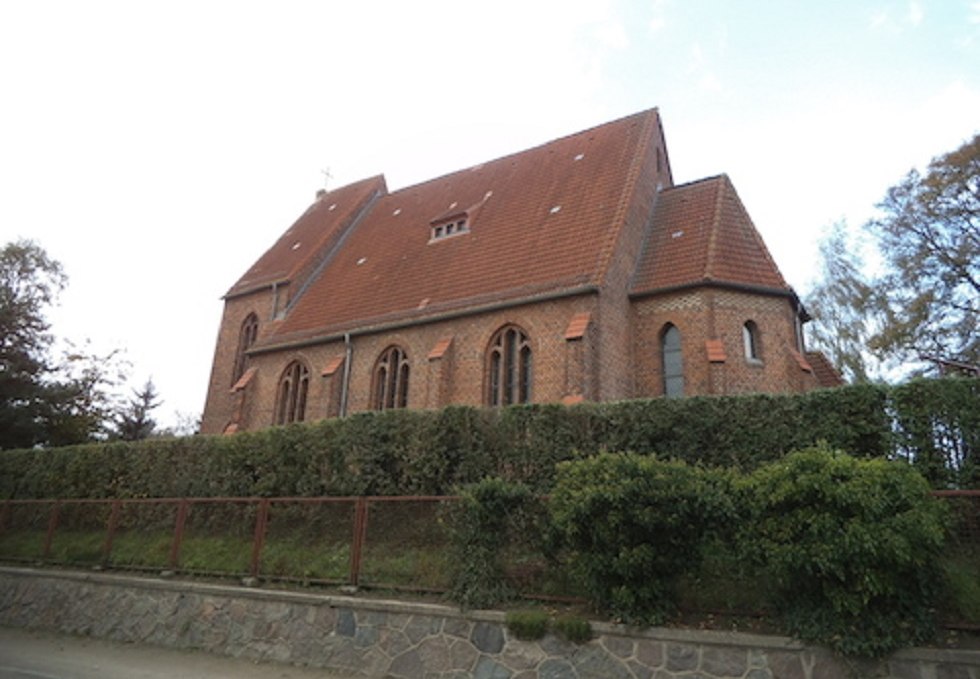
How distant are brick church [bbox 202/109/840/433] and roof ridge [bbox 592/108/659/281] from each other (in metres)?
0.06

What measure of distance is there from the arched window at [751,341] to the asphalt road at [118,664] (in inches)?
462

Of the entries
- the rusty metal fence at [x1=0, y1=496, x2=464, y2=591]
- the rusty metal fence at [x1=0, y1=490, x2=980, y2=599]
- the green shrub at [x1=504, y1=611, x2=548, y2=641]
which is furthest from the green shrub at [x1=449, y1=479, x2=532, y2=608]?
the green shrub at [x1=504, y1=611, x2=548, y2=641]

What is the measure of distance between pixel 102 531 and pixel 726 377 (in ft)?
43.6

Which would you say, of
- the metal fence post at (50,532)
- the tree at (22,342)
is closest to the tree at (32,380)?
the tree at (22,342)

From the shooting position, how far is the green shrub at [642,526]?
241 inches

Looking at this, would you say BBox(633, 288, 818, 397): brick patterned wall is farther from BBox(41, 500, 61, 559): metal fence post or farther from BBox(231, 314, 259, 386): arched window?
BBox(231, 314, 259, 386): arched window

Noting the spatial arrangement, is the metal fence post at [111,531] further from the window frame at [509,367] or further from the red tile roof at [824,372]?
the red tile roof at [824,372]

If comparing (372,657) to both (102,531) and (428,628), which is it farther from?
(102,531)

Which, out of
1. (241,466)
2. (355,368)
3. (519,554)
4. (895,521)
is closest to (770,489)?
(895,521)

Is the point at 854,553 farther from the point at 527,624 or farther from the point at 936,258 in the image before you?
the point at 936,258

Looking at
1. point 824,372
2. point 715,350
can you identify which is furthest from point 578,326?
point 824,372

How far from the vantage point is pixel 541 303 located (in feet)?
51.1

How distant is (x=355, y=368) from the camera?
18.4 metres

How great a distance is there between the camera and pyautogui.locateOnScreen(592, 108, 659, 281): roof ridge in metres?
15.2
